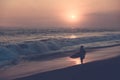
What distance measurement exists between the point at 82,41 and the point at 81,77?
12.1 metres

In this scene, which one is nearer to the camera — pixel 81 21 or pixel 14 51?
pixel 14 51

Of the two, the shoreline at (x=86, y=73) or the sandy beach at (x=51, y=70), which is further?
the sandy beach at (x=51, y=70)

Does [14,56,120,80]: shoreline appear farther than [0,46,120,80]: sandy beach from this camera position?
No

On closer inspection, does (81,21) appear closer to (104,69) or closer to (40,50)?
(40,50)

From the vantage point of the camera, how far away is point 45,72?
1215cm

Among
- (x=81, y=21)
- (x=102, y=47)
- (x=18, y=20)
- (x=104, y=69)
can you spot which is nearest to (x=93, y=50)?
(x=102, y=47)

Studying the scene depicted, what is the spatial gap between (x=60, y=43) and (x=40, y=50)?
325cm

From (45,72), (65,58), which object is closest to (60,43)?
(65,58)

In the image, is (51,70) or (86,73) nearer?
(86,73)

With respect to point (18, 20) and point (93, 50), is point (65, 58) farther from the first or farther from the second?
point (18, 20)

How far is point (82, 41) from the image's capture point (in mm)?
23125

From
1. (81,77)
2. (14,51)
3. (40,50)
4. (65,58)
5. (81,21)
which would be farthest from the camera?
(81,21)

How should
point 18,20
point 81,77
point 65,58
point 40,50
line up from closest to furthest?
point 81,77, point 65,58, point 40,50, point 18,20

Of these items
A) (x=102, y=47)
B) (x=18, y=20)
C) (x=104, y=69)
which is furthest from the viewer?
(x=18, y=20)
